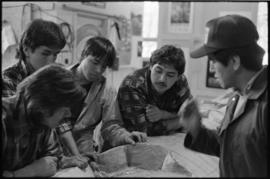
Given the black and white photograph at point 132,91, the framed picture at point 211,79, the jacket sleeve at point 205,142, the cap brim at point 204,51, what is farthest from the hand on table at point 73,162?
the framed picture at point 211,79

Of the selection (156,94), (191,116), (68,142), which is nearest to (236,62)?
(191,116)

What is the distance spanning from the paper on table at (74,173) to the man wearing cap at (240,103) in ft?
0.71

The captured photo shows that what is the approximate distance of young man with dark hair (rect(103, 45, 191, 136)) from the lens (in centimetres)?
85

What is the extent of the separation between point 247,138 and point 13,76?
51cm

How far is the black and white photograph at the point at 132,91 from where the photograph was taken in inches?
22.6

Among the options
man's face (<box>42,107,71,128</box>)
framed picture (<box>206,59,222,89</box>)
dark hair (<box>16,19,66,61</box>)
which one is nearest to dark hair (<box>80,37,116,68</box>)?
dark hair (<box>16,19,66,61</box>)

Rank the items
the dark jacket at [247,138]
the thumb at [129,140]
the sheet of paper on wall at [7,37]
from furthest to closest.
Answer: the thumb at [129,140] < the sheet of paper on wall at [7,37] < the dark jacket at [247,138]

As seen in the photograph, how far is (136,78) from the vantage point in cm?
96

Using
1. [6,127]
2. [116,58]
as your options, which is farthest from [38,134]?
[116,58]

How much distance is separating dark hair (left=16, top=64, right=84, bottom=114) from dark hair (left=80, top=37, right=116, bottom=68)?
19cm

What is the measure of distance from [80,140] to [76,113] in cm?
10

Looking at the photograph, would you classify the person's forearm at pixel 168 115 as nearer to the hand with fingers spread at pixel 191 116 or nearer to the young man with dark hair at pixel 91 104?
the young man with dark hair at pixel 91 104

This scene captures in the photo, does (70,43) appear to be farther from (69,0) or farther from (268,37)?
(268,37)

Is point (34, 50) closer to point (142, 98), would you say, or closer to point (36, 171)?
point (36, 171)
